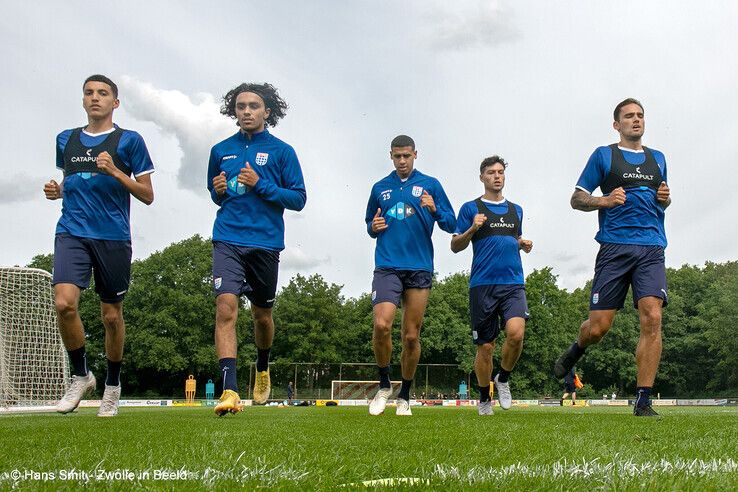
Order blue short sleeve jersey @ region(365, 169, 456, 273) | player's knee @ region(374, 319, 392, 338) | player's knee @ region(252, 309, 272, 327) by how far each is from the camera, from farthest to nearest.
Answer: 1. blue short sleeve jersey @ region(365, 169, 456, 273)
2. player's knee @ region(374, 319, 392, 338)
3. player's knee @ region(252, 309, 272, 327)

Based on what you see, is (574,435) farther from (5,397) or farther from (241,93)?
(5,397)

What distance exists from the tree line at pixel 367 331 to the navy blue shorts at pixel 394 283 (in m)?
50.1

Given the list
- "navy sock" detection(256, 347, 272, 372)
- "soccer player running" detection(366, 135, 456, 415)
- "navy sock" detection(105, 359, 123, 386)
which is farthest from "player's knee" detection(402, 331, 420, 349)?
"navy sock" detection(105, 359, 123, 386)

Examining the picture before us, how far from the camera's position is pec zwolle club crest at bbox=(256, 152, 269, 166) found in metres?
7.02

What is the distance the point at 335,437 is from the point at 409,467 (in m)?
1.44

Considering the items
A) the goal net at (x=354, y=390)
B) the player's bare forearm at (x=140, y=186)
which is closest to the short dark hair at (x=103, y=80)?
the player's bare forearm at (x=140, y=186)

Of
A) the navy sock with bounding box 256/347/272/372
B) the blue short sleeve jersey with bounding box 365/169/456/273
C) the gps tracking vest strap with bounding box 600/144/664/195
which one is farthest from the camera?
the blue short sleeve jersey with bounding box 365/169/456/273

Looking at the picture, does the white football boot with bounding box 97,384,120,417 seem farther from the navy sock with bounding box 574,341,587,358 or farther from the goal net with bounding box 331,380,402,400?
the goal net with bounding box 331,380,402,400

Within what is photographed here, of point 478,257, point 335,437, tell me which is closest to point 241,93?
point 478,257

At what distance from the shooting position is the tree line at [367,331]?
2298 inches

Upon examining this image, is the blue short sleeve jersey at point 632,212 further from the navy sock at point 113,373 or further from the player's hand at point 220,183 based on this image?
the navy sock at point 113,373

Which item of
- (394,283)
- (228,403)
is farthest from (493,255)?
(228,403)

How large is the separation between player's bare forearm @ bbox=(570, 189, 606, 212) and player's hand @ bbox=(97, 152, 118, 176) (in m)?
4.80

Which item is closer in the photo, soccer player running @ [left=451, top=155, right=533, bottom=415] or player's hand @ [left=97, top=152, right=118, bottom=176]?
player's hand @ [left=97, top=152, right=118, bottom=176]
